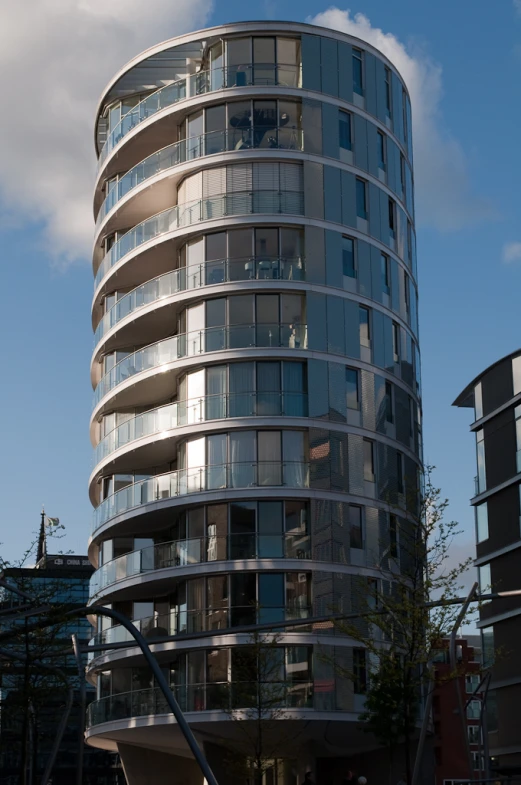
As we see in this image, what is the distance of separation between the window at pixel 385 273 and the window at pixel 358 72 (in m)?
6.56

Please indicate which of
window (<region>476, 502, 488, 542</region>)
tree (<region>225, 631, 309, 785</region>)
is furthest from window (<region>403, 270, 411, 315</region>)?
tree (<region>225, 631, 309, 785</region>)

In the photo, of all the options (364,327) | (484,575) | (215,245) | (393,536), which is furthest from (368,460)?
(484,575)

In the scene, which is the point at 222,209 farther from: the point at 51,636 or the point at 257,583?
the point at 51,636

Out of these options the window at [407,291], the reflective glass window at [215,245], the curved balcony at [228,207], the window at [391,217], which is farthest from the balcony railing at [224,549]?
the window at [391,217]

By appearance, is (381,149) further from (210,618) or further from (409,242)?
(210,618)

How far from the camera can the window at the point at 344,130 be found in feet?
161

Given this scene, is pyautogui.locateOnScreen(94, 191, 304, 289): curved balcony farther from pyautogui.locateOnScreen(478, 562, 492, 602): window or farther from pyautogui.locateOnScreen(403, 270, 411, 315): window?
pyautogui.locateOnScreen(478, 562, 492, 602): window

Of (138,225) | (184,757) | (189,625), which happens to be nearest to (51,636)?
(189,625)

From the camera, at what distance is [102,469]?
50750mm

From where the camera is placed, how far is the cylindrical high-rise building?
43.6 metres

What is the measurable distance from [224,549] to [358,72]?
19723mm

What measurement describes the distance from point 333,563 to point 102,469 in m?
11.2

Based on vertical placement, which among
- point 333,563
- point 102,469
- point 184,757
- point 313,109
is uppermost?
point 313,109

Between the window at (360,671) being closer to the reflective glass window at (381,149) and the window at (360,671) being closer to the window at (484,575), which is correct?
the window at (484,575)
